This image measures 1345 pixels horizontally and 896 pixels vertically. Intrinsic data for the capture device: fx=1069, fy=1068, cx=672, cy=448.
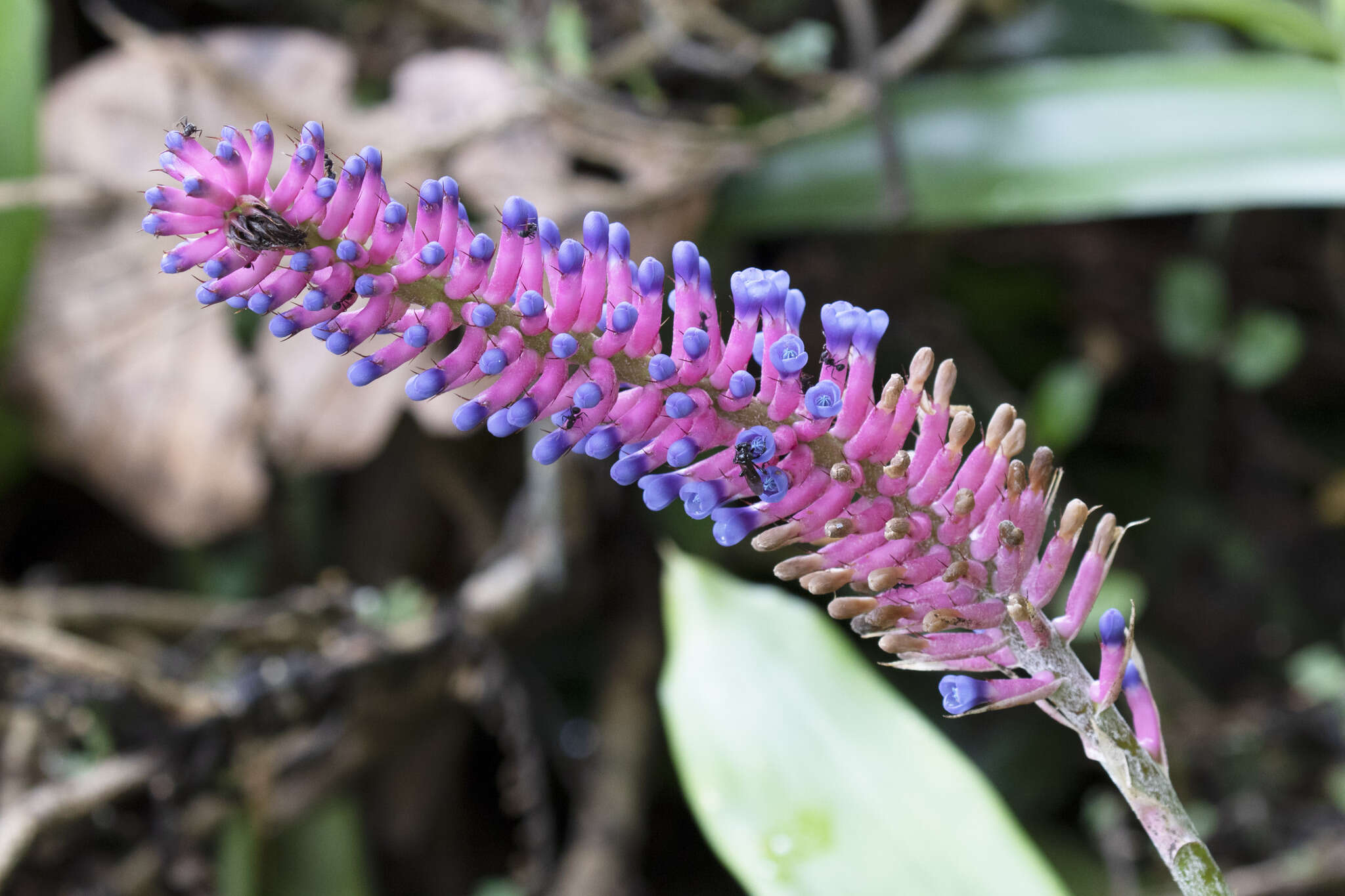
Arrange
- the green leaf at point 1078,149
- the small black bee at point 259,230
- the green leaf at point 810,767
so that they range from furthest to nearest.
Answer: the green leaf at point 1078,149 < the green leaf at point 810,767 < the small black bee at point 259,230

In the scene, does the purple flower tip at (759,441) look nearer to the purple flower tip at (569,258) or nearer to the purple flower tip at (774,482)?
the purple flower tip at (774,482)

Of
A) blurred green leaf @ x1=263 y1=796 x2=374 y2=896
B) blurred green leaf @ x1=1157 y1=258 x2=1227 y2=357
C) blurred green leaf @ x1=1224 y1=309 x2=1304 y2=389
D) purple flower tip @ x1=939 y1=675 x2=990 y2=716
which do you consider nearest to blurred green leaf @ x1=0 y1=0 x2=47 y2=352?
blurred green leaf @ x1=263 y1=796 x2=374 y2=896

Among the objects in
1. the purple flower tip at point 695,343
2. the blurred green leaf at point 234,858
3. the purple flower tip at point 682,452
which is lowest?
the blurred green leaf at point 234,858

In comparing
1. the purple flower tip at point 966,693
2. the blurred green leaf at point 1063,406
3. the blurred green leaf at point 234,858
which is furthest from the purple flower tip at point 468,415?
the blurred green leaf at point 1063,406

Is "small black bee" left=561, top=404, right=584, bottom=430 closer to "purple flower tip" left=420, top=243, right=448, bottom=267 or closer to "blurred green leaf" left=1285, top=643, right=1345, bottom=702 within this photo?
"purple flower tip" left=420, top=243, right=448, bottom=267

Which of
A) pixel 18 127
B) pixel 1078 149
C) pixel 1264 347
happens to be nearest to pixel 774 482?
pixel 1078 149

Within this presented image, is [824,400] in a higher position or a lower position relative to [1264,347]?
higher

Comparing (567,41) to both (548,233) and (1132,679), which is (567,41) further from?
(1132,679)
